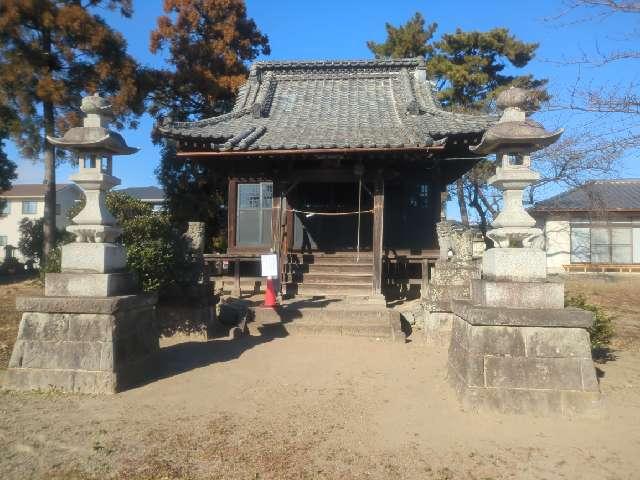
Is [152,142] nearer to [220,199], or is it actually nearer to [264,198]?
[220,199]

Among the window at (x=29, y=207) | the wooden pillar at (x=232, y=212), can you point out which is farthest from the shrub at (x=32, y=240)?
the window at (x=29, y=207)

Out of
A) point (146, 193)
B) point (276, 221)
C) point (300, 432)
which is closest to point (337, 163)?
point (276, 221)

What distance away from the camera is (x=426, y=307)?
778cm

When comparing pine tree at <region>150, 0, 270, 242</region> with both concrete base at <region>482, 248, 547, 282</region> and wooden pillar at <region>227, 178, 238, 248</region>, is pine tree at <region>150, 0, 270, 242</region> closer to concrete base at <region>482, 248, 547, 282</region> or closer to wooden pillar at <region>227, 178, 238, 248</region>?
wooden pillar at <region>227, 178, 238, 248</region>

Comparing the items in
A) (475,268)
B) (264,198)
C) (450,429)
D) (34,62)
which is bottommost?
(450,429)

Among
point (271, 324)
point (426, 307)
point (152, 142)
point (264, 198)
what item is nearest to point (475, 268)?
point (426, 307)

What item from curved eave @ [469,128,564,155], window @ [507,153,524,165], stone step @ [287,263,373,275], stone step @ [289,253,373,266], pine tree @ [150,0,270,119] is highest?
pine tree @ [150,0,270,119]

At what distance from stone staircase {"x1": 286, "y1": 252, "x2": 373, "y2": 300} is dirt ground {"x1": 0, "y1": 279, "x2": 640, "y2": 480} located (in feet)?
14.1

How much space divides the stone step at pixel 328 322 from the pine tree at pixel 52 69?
409 inches

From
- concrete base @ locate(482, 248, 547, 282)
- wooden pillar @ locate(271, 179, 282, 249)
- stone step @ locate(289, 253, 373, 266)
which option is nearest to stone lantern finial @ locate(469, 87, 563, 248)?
concrete base @ locate(482, 248, 547, 282)

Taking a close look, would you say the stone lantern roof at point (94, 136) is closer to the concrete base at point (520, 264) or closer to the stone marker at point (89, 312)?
the stone marker at point (89, 312)

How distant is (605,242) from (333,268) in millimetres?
15258

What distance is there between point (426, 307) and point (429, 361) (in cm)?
137

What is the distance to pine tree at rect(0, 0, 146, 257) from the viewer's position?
1398cm
